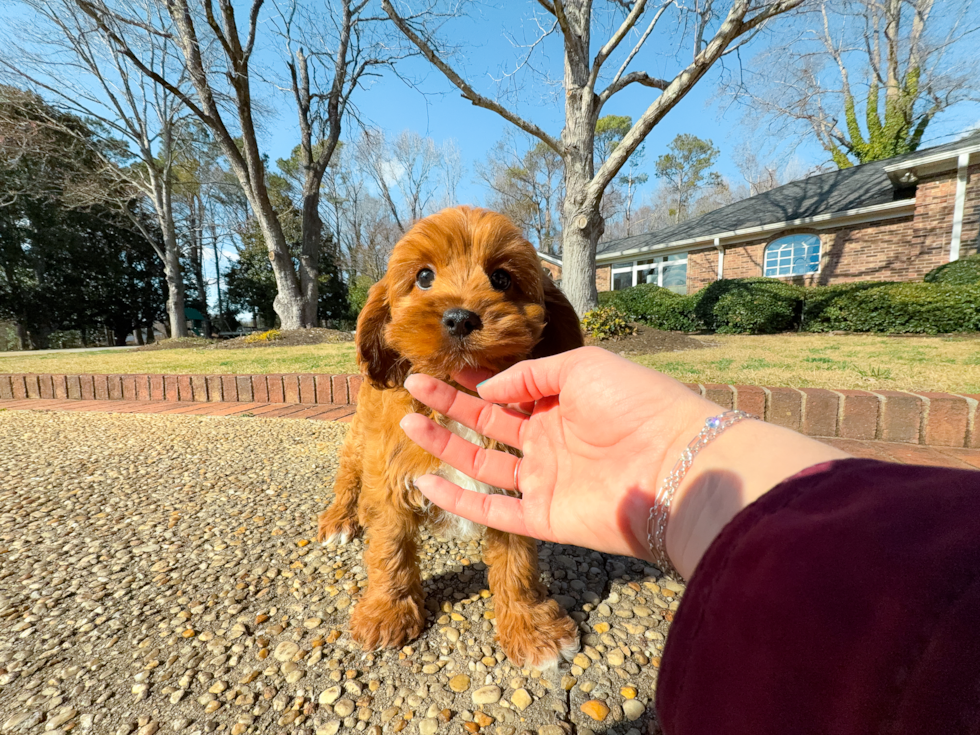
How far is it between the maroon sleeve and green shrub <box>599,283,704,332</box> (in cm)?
1346

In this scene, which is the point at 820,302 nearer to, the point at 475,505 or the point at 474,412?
the point at 474,412

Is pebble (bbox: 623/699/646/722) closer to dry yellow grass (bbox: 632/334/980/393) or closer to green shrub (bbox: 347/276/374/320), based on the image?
dry yellow grass (bbox: 632/334/980/393)

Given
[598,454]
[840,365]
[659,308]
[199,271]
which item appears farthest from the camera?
[199,271]

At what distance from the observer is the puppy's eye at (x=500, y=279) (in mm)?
1808

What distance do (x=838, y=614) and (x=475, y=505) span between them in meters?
1.13

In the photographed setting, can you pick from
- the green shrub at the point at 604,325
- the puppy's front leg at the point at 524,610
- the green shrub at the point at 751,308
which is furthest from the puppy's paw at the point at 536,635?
the green shrub at the point at 751,308

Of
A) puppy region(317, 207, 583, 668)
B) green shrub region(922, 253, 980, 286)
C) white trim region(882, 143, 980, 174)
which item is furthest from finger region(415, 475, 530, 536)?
white trim region(882, 143, 980, 174)

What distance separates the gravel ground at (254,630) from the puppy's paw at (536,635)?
44 mm

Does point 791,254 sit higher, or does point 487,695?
point 791,254

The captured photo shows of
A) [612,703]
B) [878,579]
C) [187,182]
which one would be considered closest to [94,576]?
[612,703]

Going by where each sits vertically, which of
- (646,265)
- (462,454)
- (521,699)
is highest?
(646,265)

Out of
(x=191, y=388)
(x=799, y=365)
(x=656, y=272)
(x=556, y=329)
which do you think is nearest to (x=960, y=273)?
(x=799, y=365)

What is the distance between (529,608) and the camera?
5.40 feet

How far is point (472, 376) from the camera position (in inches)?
68.6
